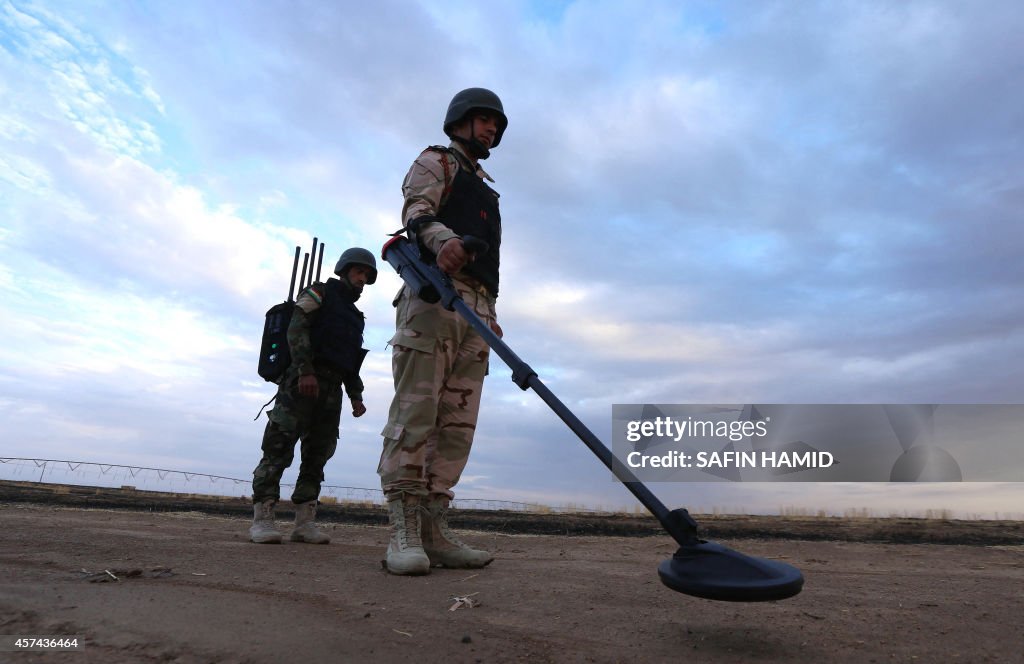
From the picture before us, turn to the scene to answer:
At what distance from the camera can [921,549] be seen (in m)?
4.90

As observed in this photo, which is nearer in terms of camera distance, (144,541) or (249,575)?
(249,575)

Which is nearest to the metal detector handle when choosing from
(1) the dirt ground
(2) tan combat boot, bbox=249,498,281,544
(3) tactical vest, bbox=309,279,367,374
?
(1) the dirt ground

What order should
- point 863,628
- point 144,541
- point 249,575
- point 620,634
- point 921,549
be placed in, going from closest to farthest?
point 620,634
point 863,628
point 249,575
point 144,541
point 921,549

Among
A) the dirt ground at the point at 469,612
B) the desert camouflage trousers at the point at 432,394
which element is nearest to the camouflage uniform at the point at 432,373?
the desert camouflage trousers at the point at 432,394

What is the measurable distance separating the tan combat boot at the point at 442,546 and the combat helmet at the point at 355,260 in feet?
8.98

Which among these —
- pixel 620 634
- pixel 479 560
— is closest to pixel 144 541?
pixel 479 560

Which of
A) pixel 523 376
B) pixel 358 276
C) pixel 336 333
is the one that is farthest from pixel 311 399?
pixel 523 376

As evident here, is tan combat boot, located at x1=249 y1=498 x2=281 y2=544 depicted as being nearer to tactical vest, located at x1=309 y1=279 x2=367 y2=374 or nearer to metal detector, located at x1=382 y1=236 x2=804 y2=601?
tactical vest, located at x1=309 y1=279 x2=367 y2=374

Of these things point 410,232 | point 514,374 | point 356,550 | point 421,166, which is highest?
point 421,166

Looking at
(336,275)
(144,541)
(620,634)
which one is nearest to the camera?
(620,634)

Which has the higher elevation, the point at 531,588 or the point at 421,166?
the point at 421,166

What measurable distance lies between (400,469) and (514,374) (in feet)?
3.38

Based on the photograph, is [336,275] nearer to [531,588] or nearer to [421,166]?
[421,166]

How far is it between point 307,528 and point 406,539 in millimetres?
2091
